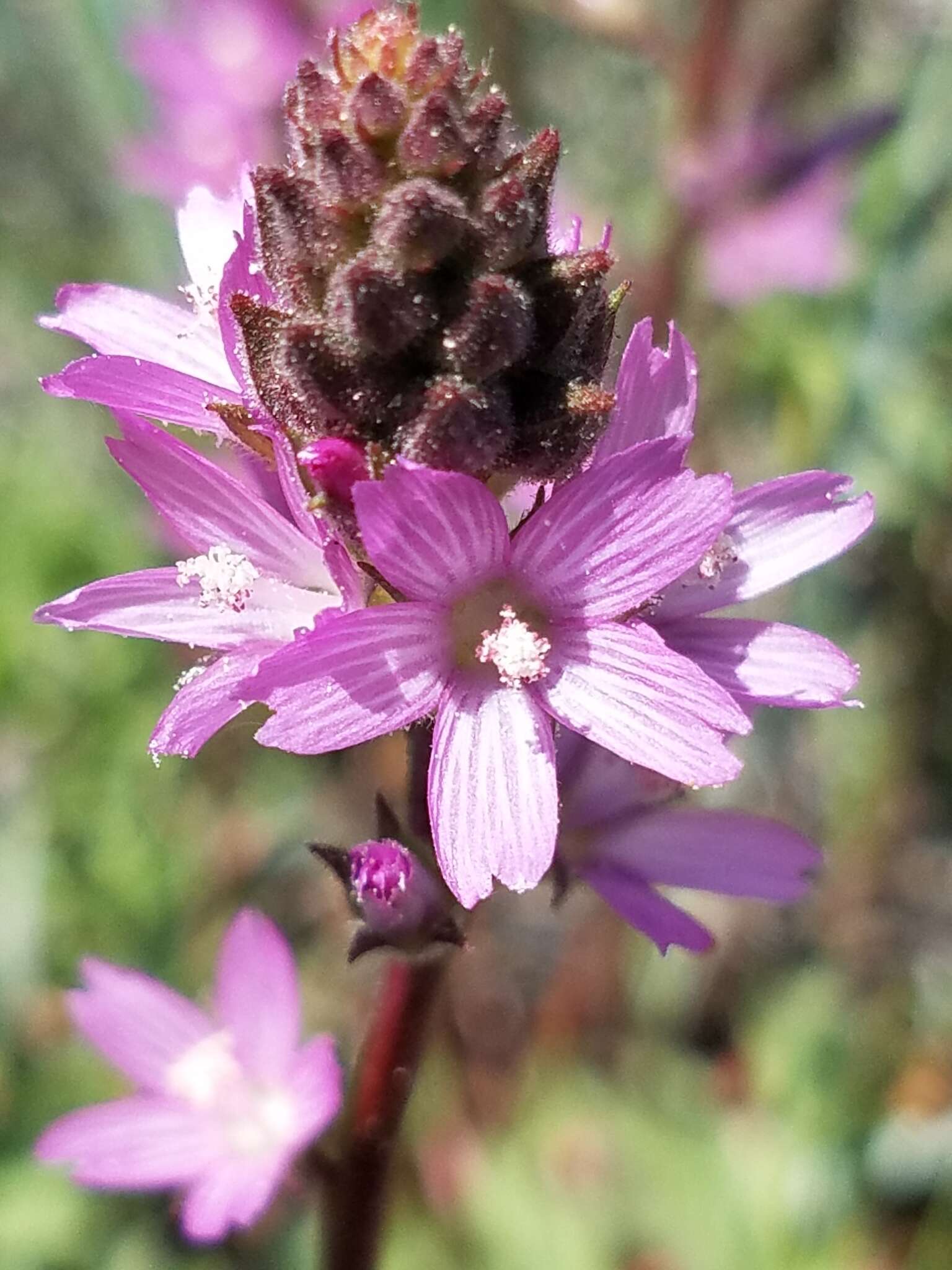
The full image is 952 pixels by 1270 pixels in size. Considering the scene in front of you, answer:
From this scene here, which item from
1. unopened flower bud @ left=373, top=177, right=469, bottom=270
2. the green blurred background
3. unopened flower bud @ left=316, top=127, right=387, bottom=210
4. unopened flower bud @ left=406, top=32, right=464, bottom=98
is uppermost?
unopened flower bud @ left=406, top=32, right=464, bottom=98

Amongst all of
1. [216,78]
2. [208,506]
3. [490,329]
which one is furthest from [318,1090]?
[216,78]

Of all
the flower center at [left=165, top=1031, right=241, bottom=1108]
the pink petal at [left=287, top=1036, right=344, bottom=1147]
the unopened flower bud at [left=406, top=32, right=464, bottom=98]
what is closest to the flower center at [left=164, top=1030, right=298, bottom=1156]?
the flower center at [left=165, top=1031, right=241, bottom=1108]

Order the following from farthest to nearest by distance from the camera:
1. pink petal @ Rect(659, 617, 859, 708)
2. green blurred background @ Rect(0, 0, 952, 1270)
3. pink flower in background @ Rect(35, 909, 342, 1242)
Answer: green blurred background @ Rect(0, 0, 952, 1270) < pink flower in background @ Rect(35, 909, 342, 1242) < pink petal @ Rect(659, 617, 859, 708)

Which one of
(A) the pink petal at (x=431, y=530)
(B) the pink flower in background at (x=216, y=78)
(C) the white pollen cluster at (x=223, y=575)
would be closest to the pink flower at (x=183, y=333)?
(C) the white pollen cluster at (x=223, y=575)

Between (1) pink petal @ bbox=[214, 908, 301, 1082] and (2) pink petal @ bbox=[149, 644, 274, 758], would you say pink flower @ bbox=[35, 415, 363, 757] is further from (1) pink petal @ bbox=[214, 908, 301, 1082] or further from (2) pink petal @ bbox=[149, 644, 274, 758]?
(1) pink petal @ bbox=[214, 908, 301, 1082]

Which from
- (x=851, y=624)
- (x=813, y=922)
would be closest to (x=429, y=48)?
(x=851, y=624)

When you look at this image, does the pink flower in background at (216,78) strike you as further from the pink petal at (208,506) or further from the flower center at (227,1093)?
the pink petal at (208,506)
